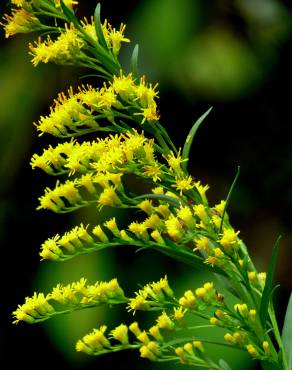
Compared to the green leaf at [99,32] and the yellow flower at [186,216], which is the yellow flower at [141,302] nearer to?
the yellow flower at [186,216]

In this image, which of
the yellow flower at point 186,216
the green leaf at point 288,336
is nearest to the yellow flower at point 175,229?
the yellow flower at point 186,216

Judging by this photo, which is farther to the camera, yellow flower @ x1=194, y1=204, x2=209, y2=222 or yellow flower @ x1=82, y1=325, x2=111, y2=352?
yellow flower @ x1=82, y1=325, x2=111, y2=352

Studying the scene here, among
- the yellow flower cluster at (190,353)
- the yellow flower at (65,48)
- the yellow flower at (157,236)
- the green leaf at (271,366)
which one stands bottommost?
the green leaf at (271,366)

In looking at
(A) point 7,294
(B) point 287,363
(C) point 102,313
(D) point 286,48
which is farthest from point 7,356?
(B) point 287,363

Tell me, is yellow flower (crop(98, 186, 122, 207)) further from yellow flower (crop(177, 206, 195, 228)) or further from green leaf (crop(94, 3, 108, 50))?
Answer: green leaf (crop(94, 3, 108, 50))

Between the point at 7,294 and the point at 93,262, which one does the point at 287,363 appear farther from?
the point at 7,294

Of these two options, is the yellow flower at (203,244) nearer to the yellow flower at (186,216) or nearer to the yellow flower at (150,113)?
the yellow flower at (186,216)

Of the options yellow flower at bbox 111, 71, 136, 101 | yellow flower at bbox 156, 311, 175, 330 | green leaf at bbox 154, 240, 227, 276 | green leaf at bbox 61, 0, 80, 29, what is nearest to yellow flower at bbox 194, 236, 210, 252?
green leaf at bbox 154, 240, 227, 276

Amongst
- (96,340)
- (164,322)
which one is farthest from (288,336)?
(96,340)

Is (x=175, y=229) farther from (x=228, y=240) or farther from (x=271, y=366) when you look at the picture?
(x=271, y=366)

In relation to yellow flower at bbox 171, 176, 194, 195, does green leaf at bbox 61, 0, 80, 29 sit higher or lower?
higher

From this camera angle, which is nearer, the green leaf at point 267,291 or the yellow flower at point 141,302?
the green leaf at point 267,291

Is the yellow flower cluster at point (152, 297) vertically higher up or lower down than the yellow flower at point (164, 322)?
higher up

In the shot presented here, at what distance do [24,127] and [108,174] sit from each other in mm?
1637
